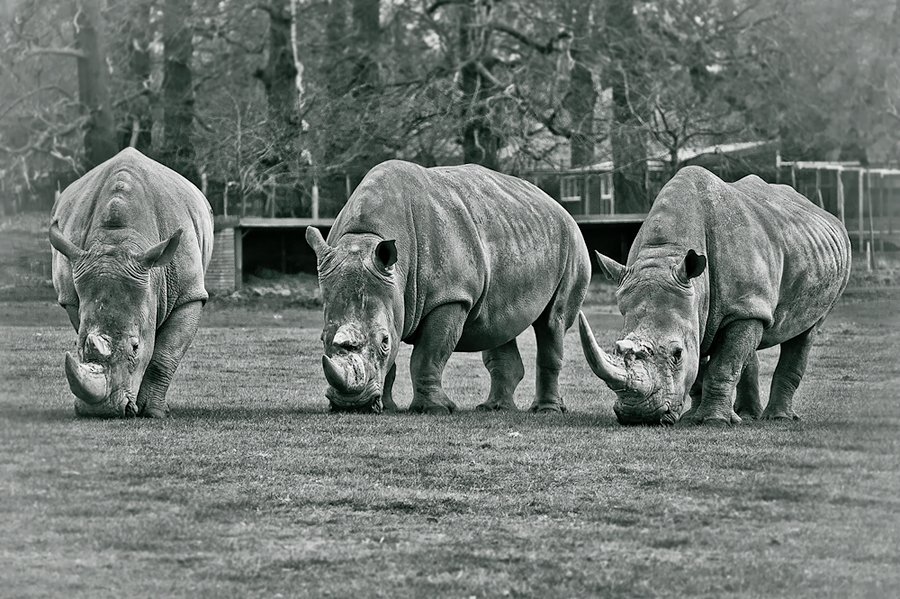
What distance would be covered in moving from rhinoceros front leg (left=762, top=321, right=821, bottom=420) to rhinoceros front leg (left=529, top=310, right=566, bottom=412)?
1.95 metres

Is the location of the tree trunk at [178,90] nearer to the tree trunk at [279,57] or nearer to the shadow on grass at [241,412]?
the tree trunk at [279,57]

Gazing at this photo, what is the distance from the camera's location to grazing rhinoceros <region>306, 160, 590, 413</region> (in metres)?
10.9

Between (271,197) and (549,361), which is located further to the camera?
(271,197)

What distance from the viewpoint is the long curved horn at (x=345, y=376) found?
10328 millimetres

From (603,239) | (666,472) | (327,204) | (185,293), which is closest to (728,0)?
(666,472)

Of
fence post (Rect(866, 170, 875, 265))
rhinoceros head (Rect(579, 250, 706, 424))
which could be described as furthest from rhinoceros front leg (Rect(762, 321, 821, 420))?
fence post (Rect(866, 170, 875, 265))

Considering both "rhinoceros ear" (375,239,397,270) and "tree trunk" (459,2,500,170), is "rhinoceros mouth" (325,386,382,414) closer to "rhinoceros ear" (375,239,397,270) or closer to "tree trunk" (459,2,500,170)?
"rhinoceros ear" (375,239,397,270)

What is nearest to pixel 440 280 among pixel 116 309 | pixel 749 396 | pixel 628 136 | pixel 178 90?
pixel 116 309

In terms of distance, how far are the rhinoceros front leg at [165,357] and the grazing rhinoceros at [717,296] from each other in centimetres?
340

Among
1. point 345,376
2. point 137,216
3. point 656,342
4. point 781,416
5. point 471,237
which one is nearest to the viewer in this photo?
point 656,342

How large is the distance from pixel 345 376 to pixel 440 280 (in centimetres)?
156

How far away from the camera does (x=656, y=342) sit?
10211 millimetres

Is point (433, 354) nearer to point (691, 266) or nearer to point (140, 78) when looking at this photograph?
point (691, 266)

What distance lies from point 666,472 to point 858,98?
4.50 metres
